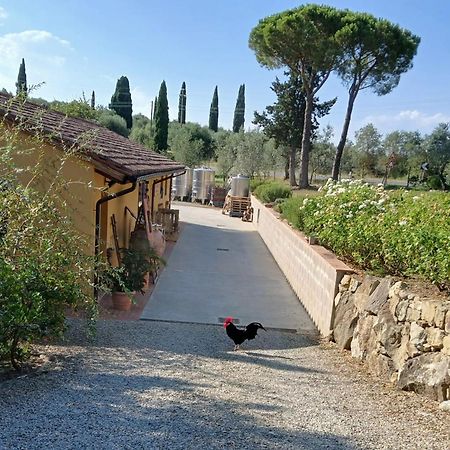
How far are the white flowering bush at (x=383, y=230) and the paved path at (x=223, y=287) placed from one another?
5.14ft

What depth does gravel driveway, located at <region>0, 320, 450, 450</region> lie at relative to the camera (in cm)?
340

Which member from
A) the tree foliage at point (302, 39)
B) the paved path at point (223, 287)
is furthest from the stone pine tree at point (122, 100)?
the paved path at point (223, 287)

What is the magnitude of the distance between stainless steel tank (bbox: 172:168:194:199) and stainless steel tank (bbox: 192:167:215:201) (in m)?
0.59

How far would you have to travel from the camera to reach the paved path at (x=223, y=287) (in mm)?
8227

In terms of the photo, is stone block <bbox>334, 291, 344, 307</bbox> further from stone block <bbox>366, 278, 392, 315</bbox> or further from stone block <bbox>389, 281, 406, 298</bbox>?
stone block <bbox>389, 281, 406, 298</bbox>

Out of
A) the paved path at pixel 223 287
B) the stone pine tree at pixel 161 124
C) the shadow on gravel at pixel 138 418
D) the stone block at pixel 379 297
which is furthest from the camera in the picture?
the stone pine tree at pixel 161 124

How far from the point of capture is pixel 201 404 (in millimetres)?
4062

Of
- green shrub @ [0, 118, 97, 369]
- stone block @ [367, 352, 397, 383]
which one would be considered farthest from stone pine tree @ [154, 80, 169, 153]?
stone block @ [367, 352, 397, 383]

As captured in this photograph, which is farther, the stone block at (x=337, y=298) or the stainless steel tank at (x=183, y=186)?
the stainless steel tank at (x=183, y=186)

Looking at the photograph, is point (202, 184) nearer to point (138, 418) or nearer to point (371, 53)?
point (371, 53)

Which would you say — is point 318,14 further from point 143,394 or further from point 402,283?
point 143,394

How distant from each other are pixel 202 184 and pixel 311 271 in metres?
22.8

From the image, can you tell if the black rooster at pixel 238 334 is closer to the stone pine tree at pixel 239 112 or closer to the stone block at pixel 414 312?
the stone block at pixel 414 312

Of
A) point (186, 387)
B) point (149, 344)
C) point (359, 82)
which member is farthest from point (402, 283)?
point (359, 82)
